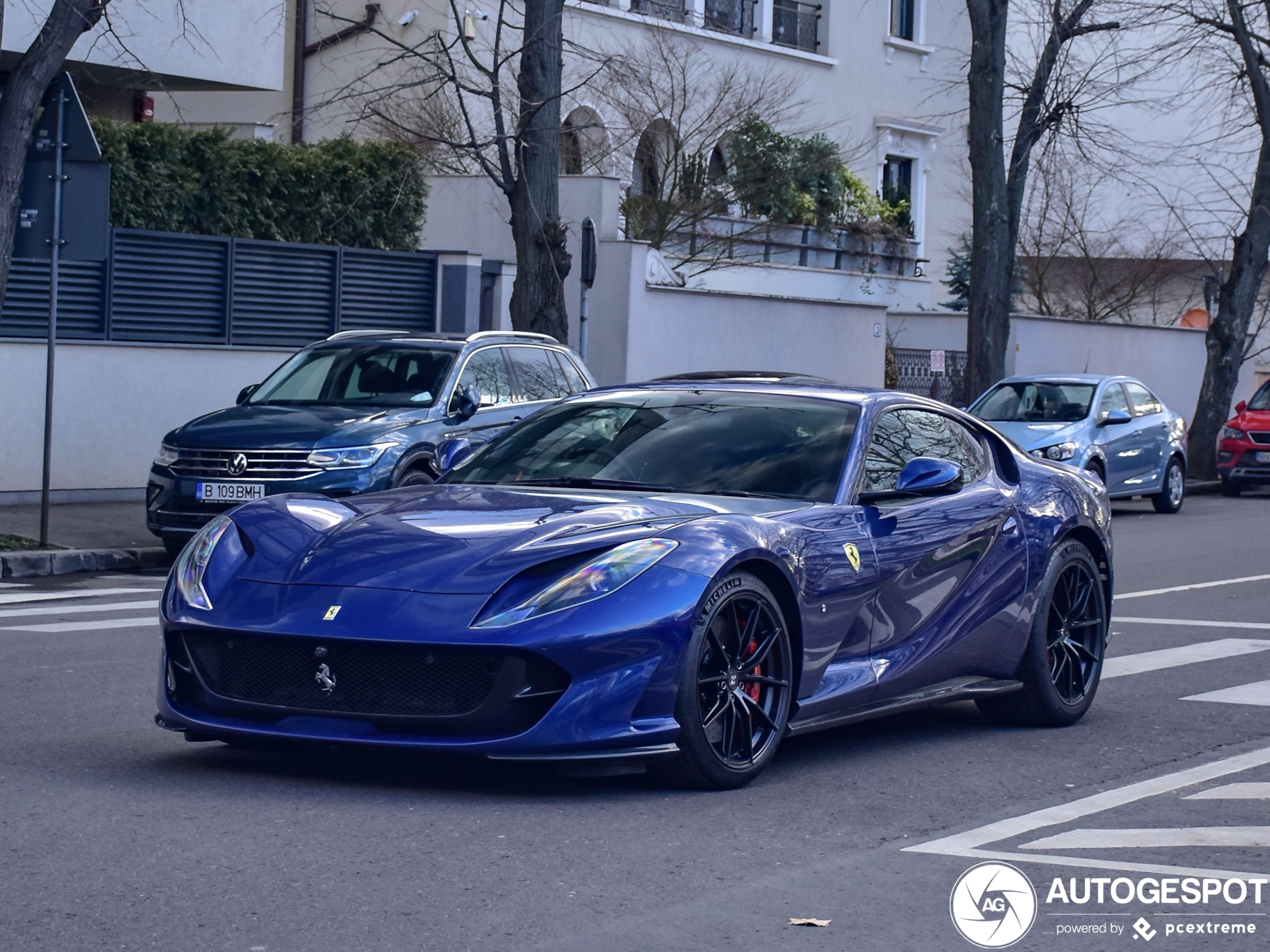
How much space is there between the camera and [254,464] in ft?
45.7

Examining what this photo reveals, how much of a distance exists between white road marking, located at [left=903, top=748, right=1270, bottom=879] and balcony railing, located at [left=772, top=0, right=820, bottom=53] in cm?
3081

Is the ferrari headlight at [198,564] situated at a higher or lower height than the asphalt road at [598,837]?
higher

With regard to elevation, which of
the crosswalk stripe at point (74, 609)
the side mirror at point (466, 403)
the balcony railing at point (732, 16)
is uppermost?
the balcony railing at point (732, 16)

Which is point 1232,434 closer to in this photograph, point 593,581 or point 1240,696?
point 1240,696

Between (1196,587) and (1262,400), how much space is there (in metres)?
14.4

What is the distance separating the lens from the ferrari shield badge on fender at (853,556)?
683cm

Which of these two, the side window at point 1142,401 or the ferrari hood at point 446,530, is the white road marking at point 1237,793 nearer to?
the ferrari hood at point 446,530

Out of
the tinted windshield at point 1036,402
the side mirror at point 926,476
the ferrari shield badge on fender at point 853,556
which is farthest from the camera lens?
the tinted windshield at point 1036,402

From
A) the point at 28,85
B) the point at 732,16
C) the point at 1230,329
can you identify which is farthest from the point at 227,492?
the point at 732,16

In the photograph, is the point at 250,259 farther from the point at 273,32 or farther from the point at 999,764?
the point at 999,764

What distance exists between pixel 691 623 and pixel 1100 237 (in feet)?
131

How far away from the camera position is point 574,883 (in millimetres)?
5066

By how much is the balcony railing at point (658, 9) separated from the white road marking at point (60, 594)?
71.4 feet

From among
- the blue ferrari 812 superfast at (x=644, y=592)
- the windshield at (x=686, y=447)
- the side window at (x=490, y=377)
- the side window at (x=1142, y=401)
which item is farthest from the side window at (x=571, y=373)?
the side window at (x=1142, y=401)
